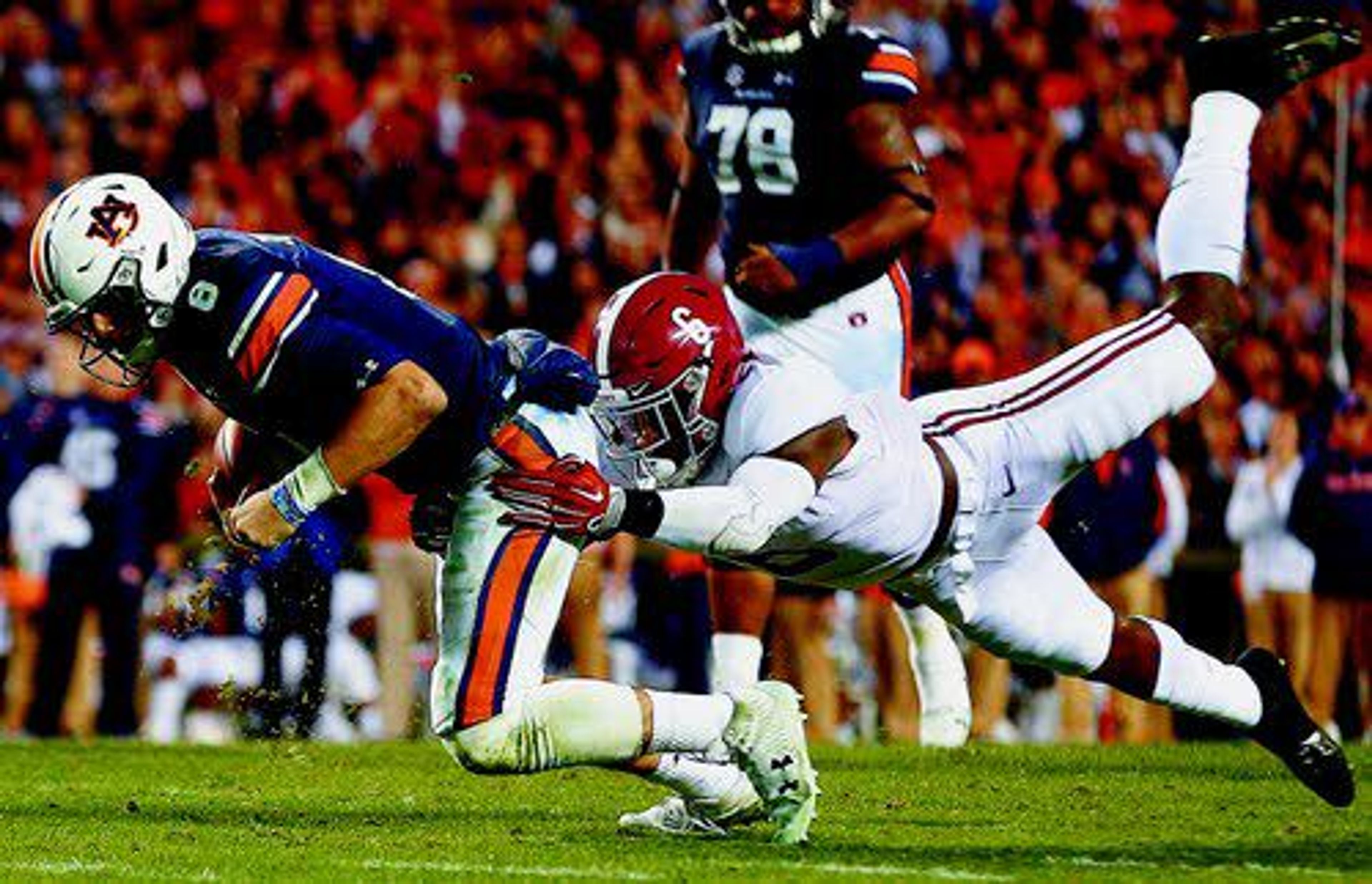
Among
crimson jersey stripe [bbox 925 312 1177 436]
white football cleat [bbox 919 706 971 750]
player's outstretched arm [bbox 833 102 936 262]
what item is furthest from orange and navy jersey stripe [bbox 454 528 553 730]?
white football cleat [bbox 919 706 971 750]

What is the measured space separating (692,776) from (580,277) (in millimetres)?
6591

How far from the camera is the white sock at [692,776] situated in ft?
19.8

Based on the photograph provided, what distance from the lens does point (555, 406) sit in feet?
19.9

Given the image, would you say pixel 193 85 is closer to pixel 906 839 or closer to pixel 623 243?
pixel 623 243

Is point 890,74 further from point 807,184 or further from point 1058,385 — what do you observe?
point 1058,385

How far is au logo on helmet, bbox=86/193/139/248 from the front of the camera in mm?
5586

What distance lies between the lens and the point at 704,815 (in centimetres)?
617

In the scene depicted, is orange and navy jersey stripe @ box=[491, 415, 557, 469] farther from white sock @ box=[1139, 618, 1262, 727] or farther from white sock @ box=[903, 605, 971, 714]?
white sock @ box=[903, 605, 971, 714]

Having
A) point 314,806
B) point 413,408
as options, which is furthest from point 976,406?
point 314,806

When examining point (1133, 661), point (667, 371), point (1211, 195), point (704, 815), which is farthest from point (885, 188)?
point (704, 815)

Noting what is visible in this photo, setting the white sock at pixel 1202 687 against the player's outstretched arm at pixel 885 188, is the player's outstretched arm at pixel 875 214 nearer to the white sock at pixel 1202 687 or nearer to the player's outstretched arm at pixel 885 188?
the player's outstretched arm at pixel 885 188

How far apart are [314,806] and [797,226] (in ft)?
6.88

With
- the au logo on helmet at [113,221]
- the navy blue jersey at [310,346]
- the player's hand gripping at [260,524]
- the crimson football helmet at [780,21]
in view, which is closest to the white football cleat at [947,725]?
the crimson football helmet at [780,21]

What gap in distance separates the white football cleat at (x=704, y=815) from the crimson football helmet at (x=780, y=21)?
2.26 metres
